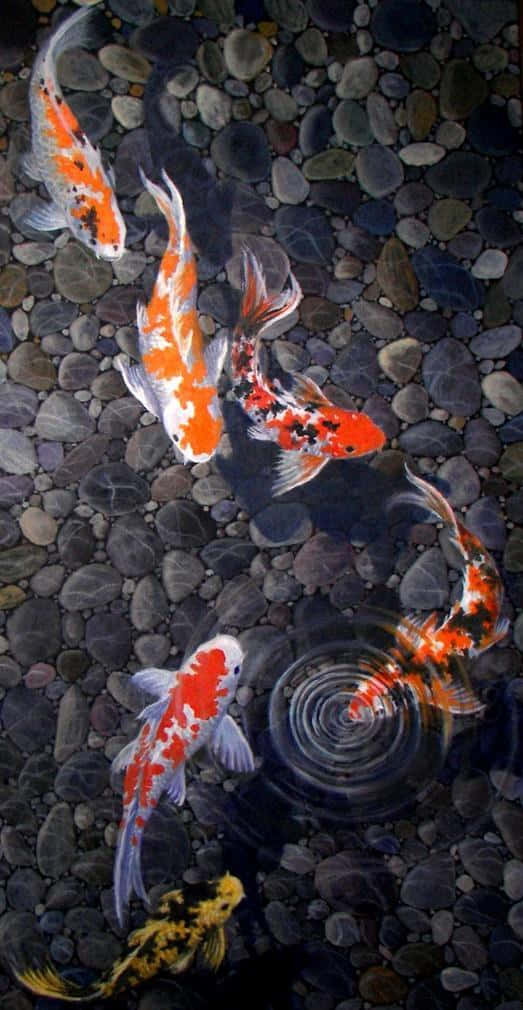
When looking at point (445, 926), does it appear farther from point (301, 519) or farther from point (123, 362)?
point (123, 362)

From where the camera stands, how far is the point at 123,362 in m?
1.45

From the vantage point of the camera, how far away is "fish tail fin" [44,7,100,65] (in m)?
1.40

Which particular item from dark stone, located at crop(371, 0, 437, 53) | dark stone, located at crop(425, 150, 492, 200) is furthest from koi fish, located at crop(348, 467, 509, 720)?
dark stone, located at crop(371, 0, 437, 53)

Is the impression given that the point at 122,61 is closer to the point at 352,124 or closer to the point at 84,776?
the point at 352,124

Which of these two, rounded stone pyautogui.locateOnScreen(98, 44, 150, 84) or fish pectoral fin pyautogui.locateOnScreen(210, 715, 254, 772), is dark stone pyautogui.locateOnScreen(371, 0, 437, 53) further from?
fish pectoral fin pyautogui.locateOnScreen(210, 715, 254, 772)

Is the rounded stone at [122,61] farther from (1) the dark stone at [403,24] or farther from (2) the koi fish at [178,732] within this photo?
(2) the koi fish at [178,732]

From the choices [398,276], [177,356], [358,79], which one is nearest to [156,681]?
[177,356]

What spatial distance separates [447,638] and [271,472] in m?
0.38

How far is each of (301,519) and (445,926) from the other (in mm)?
671

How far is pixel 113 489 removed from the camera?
146 centimetres

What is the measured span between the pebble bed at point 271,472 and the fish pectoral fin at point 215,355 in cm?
3

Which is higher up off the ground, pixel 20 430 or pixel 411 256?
pixel 411 256

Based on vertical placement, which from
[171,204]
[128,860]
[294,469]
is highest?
[171,204]

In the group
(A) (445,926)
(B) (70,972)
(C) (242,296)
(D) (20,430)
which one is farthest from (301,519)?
(B) (70,972)
